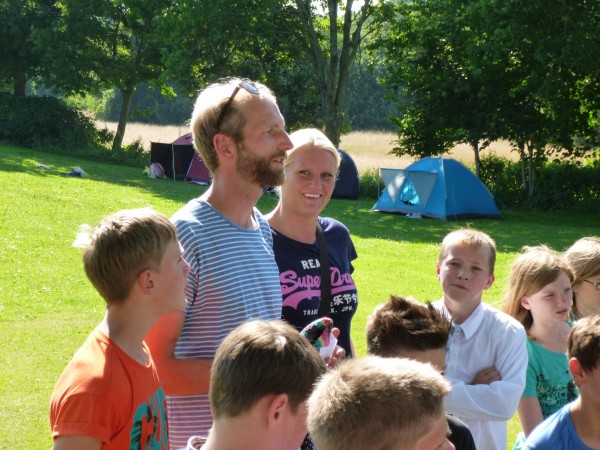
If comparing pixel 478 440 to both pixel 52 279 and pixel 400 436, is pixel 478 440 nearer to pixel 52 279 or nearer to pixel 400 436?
pixel 400 436

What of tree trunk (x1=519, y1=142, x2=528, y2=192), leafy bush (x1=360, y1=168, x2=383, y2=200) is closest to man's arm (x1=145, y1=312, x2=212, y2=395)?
tree trunk (x1=519, y1=142, x2=528, y2=192)

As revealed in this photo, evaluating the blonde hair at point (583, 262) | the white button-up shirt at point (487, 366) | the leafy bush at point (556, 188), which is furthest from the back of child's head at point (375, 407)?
the leafy bush at point (556, 188)

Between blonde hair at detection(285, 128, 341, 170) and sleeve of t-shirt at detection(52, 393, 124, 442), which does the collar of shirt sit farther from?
sleeve of t-shirt at detection(52, 393, 124, 442)

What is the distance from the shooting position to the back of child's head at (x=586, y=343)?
9.46ft

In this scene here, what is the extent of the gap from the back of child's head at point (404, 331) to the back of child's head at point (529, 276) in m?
1.09

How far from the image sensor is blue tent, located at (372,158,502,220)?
67.1 feet

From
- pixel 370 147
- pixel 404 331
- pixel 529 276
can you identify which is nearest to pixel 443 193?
pixel 529 276

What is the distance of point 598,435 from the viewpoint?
2.86 meters

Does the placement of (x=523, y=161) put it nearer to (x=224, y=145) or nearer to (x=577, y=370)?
(x=577, y=370)

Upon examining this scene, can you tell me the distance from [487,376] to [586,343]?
579mm

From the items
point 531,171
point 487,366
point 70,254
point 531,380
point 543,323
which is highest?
point 531,171

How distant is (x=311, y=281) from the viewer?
346 cm

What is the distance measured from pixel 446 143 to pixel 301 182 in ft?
72.1

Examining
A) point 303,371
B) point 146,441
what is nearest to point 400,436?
point 303,371
